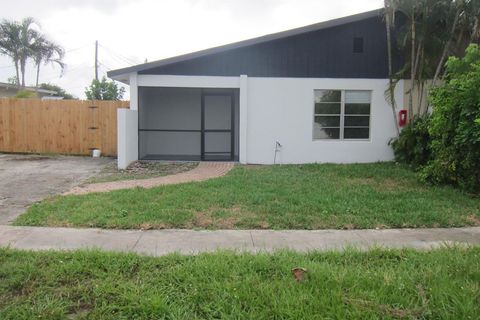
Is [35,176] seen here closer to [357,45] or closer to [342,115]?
[342,115]

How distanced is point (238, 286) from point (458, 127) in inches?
268

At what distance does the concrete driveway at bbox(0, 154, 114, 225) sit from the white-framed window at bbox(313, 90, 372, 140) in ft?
21.7

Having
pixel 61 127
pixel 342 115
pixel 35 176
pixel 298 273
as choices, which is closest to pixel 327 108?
pixel 342 115

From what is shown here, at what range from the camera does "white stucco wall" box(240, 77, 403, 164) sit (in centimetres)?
1317

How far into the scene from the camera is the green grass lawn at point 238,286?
357 cm

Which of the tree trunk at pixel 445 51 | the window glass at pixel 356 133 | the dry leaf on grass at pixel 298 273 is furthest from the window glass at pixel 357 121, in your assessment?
the dry leaf on grass at pixel 298 273

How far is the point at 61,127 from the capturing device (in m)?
15.6

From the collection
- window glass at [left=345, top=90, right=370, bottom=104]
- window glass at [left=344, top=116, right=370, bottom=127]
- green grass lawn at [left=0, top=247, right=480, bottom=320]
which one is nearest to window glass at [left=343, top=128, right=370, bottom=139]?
window glass at [left=344, top=116, right=370, bottom=127]

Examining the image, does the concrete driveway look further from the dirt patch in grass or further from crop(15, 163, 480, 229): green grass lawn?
crop(15, 163, 480, 229): green grass lawn

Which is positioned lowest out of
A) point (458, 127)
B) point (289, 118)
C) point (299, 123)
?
point (458, 127)

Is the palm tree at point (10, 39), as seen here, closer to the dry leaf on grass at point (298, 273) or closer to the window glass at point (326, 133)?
the window glass at point (326, 133)

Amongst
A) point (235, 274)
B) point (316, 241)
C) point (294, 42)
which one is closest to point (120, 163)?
point (294, 42)

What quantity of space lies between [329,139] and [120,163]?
20.3 feet

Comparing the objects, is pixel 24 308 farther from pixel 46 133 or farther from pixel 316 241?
pixel 46 133
